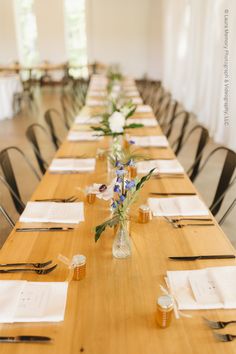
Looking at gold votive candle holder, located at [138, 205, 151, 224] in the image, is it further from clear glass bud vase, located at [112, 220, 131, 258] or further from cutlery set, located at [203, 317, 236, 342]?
cutlery set, located at [203, 317, 236, 342]

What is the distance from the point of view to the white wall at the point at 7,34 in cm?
1183

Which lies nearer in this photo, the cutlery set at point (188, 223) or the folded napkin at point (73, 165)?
the cutlery set at point (188, 223)

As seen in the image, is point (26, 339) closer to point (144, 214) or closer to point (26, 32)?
point (144, 214)

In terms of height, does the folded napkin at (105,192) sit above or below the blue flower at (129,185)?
below

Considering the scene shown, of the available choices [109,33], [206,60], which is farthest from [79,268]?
[109,33]

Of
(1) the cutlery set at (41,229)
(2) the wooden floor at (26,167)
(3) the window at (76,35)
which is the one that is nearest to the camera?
(1) the cutlery set at (41,229)

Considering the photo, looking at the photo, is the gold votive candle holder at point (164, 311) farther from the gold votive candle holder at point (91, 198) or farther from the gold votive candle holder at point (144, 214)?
the gold votive candle holder at point (91, 198)

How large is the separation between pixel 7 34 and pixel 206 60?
8.14 meters

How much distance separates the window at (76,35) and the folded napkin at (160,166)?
34.6 ft

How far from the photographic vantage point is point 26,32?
492 inches

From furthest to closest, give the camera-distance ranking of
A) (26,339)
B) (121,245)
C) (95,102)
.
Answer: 1. (95,102)
2. (121,245)
3. (26,339)

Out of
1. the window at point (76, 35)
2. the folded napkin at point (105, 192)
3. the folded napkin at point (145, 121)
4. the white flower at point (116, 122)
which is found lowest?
the folded napkin at point (105, 192)

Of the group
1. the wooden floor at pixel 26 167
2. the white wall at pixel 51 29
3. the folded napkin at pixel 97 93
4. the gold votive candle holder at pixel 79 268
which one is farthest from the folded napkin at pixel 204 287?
the white wall at pixel 51 29

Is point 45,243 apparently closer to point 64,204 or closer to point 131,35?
point 64,204
